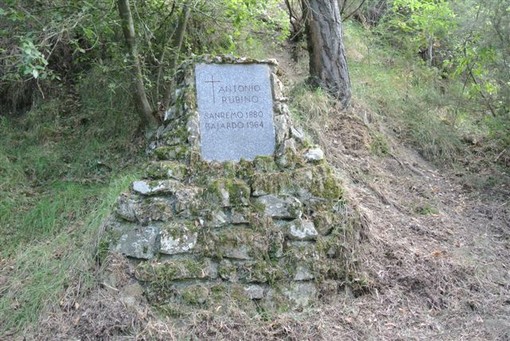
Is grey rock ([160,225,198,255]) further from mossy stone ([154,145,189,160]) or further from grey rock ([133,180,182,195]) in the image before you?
mossy stone ([154,145,189,160])

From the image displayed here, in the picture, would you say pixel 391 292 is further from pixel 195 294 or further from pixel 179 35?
pixel 179 35

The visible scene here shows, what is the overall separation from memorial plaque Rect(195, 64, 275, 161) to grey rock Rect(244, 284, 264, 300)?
1149mm

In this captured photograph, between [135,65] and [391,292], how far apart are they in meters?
3.64

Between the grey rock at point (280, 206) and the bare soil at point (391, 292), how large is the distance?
28.0 inches

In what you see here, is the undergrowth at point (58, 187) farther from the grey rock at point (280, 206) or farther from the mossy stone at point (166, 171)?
the grey rock at point (280, 206)

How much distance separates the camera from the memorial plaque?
15.7 ft

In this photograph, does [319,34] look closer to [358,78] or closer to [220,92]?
[358,78]

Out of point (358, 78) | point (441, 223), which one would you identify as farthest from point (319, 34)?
point (441, 223)

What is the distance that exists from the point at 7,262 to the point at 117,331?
166cm

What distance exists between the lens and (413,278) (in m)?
4.74

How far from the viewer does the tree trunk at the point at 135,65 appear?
5.77 metres

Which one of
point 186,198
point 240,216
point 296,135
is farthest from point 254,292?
point 296,135

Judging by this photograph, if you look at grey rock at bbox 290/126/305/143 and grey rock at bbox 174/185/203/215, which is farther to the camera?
grey rock at bbox 290/126/305/143

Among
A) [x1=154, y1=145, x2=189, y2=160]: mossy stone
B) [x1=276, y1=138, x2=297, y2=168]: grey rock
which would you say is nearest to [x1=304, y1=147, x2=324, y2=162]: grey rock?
[x1=276, y1=138, x2=297, y2=168]: grey rock
